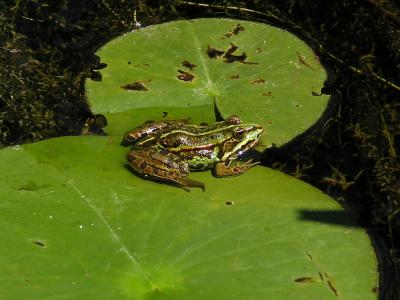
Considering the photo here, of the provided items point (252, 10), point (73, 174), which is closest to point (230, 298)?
point (73, 174)

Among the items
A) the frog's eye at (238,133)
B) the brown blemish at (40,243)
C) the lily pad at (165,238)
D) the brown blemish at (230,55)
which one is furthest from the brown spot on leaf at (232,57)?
the brown blemish at (40,243)

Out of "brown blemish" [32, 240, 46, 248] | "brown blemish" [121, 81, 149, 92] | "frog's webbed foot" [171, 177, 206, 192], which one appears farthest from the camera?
"brown blemish" [121, 81, 149, 92]

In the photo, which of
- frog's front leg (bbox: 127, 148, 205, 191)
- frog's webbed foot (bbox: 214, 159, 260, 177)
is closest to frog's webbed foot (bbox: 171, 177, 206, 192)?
frog's front leg (bbox: 127, 148, 205, 191)

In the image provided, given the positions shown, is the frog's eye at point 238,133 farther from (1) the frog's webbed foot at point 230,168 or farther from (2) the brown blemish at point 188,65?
(2) the brown blemish at point 188,65

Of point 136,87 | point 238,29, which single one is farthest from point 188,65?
point 238,29

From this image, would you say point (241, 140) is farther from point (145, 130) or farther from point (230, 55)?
point (230, 55)

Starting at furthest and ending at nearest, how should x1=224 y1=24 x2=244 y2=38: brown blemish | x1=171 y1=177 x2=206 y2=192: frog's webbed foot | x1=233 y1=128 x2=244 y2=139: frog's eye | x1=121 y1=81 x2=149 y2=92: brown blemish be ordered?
x1=224 y1=24 x2=244 y2=38: brown blemish → x1=121 y1=81 x2=149 y2=92: brown blemish → x1=233 y1=128 x2=244 y2=139: frog's eye → x1=171 y1=177 x2=206 y2=192: frog's webbed foot

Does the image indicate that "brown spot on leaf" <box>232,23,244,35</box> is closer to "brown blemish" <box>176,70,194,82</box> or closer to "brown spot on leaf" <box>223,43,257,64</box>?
"brown spot on leaf" <box>223,43,257,64</box>

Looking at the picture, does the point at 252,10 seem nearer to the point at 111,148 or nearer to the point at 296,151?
the point at 296,151
